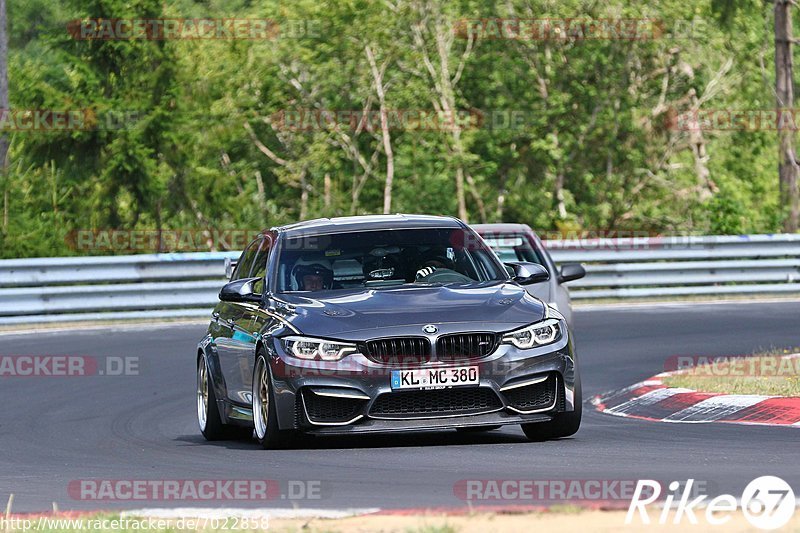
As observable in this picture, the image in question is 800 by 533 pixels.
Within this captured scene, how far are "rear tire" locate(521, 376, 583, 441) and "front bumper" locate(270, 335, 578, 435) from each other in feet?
1.11

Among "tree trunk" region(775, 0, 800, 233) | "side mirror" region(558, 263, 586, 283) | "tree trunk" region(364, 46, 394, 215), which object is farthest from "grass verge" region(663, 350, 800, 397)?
"tree trunk" region(364, 46, 394, 215)

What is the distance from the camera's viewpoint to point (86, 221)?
2983 centimetres

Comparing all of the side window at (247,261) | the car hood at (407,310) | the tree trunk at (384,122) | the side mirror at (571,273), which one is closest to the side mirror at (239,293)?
the car hood at (407,310)

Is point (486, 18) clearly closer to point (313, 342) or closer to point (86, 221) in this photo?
point (86, 221)

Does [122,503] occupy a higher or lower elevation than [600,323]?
higher

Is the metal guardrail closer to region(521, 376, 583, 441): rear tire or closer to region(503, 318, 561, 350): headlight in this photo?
region(521, 376, 583, 441): rear tire

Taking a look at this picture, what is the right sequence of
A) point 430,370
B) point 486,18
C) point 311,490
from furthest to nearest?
point 486,18 → point 430,370 → point 311,490

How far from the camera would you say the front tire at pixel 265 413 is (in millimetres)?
10258

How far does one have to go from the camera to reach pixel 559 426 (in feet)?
34.6

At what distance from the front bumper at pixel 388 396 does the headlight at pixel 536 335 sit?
4 centimetres

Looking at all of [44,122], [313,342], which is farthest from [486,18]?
[313,342]

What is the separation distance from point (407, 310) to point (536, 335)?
81cm

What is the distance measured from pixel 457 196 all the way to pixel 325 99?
3.90m

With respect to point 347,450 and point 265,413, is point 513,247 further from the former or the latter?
point 347,450
